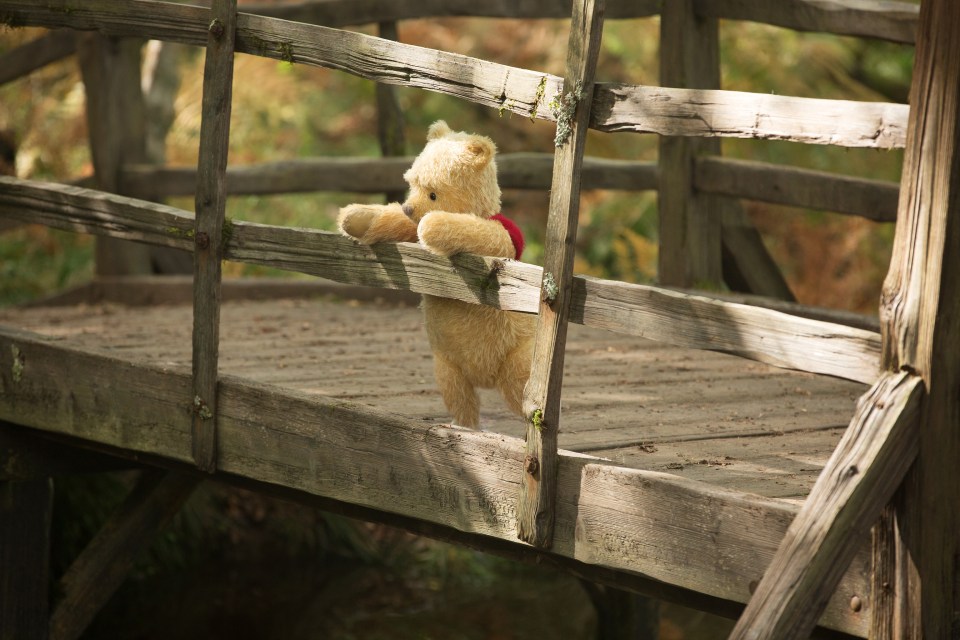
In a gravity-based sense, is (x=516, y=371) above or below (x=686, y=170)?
below

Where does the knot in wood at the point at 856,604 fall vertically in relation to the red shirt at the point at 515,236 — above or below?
below

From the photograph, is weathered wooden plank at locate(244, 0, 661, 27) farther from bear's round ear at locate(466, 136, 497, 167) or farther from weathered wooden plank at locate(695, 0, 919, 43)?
bear's round ear at locate(466, 136, 497, 167)

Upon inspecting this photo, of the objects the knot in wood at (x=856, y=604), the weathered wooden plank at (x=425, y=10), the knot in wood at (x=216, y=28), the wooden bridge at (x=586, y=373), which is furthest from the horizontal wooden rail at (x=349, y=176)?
the knot in wood at (x=856, y=604)

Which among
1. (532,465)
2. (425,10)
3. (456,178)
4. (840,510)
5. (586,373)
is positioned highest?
(425,10)

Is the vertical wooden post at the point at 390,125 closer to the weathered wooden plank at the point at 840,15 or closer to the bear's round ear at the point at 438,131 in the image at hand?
the weathered wooden plank at the point at 840,15

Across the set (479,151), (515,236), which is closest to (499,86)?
(479,151)

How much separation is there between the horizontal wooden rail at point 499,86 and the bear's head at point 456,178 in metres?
0.18

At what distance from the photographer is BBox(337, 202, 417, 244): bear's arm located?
130 inches

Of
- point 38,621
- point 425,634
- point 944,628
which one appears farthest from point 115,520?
point 944,628

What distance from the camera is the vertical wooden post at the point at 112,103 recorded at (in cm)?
632

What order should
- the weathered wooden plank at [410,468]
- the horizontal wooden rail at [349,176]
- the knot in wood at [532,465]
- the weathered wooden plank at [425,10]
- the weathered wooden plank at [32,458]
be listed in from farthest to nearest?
the horizontal wooden rail at [349,176]
the weathered wooden plank at [425,10]
the weathered wooden plank at [32,458]
the knot in wood at [532,465]
the weathered wooden plank at [410,468]

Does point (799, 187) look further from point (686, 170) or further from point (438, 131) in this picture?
point (438, 131)

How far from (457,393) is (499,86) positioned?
2.94 ft

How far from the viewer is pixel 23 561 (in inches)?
181
